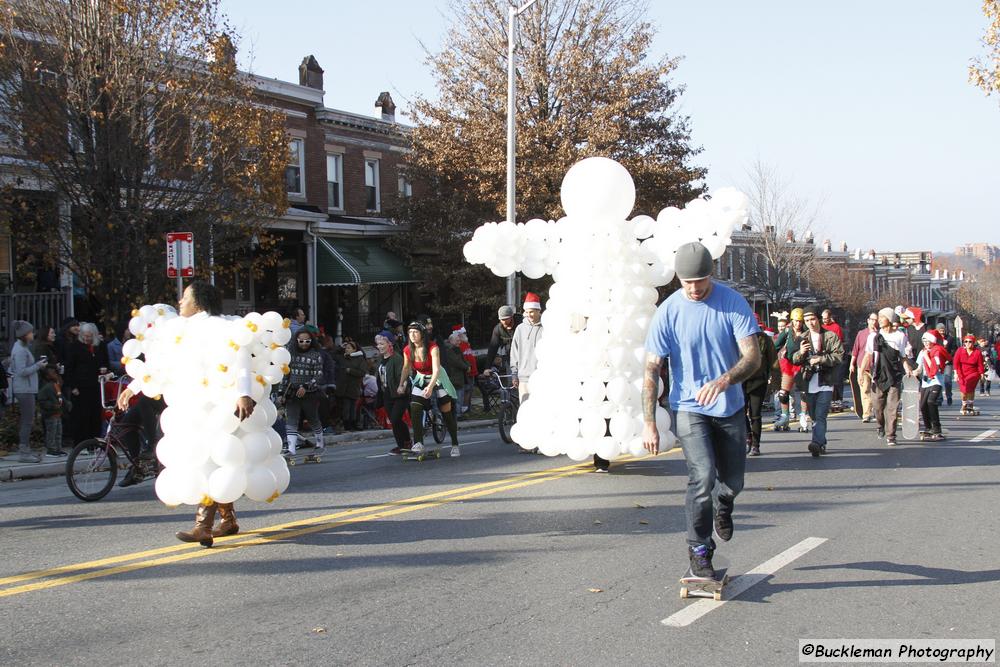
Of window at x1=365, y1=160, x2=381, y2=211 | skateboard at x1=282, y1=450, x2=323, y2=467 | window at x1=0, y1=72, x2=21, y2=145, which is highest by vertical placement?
window at x1=365, y1=160, x2=381, y2=211

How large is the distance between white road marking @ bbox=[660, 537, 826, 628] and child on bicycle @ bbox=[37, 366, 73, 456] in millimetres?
9777

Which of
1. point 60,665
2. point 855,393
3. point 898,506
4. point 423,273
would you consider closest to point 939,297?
point 423,273

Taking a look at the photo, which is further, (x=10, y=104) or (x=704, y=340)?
(x=10, y=104)

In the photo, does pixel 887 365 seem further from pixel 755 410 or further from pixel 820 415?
pixel 755 410

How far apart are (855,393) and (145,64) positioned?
1248 centimetres

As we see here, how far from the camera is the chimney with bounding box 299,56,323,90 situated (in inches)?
1197

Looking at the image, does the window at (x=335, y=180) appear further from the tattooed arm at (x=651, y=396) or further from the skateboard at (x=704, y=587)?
the skateboard at (x=704, y=587)

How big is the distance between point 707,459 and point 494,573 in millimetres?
1636

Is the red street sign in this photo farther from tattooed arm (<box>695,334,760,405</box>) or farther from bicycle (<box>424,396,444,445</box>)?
tattooed arm (<box>695,334,760,405</box>)

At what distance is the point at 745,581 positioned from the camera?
6.02 metres

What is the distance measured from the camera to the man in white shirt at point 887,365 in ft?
43.8

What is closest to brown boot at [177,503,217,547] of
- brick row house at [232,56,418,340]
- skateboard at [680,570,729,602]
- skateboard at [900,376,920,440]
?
skateboard at [680,570,729,602]

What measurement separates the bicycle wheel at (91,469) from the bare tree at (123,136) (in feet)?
24.1

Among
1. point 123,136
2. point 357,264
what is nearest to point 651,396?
point 123,136
